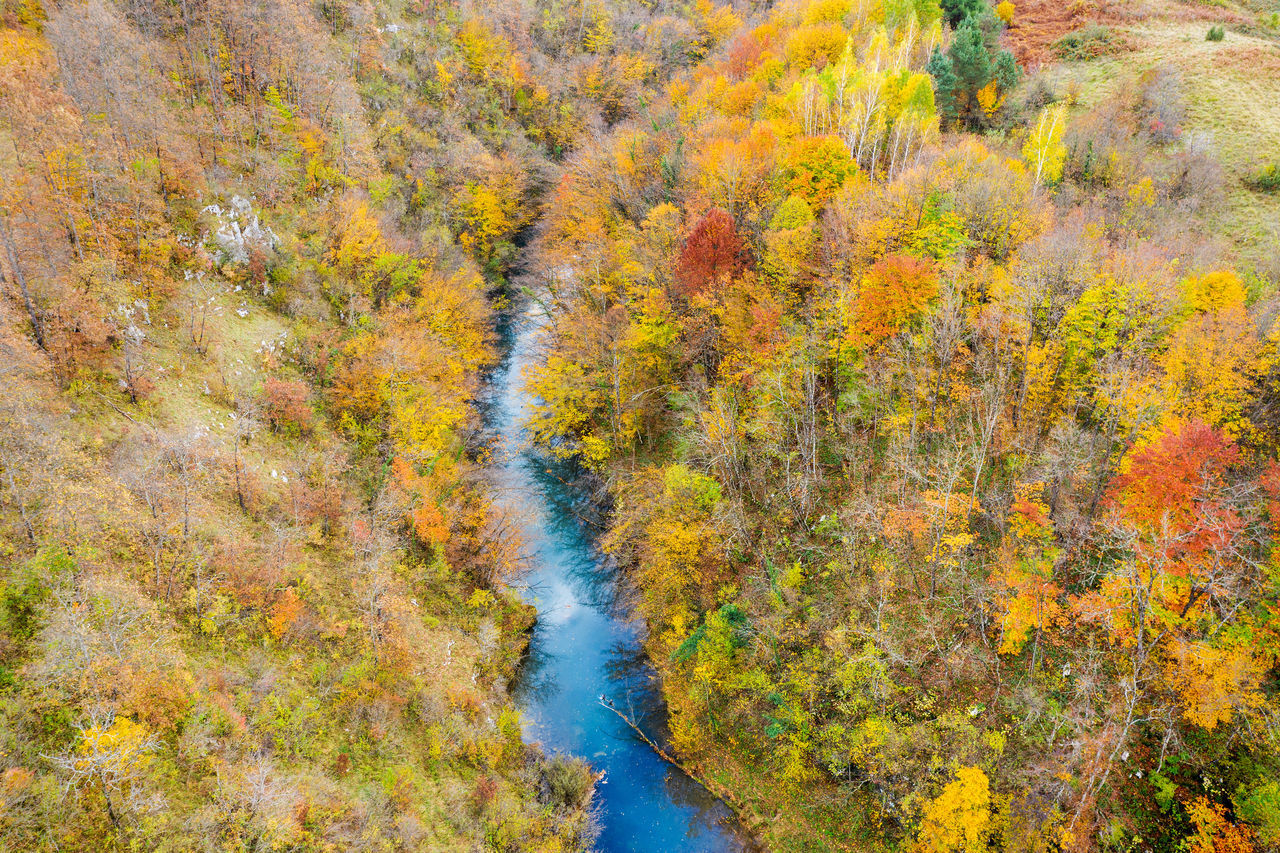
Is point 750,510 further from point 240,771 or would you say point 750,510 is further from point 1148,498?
point 240,771

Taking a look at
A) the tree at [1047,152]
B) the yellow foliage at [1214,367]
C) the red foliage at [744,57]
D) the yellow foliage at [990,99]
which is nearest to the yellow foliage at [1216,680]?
the yellow foliage at [1214,367]

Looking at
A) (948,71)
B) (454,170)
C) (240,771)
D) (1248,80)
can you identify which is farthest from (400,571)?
(1248,80)

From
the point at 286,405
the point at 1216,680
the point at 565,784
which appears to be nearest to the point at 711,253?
the point at 286,405

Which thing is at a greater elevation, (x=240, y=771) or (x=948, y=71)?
(x=948, y=71)

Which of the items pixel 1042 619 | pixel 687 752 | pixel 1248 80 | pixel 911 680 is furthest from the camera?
pixel 1248 80

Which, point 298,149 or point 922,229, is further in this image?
point 298,149

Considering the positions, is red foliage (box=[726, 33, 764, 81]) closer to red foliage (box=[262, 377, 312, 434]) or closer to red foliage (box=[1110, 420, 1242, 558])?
red foliage (box=[262, 377, 312, 434])

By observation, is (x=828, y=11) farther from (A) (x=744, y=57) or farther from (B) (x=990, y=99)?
(B) (x=990, y=99)
